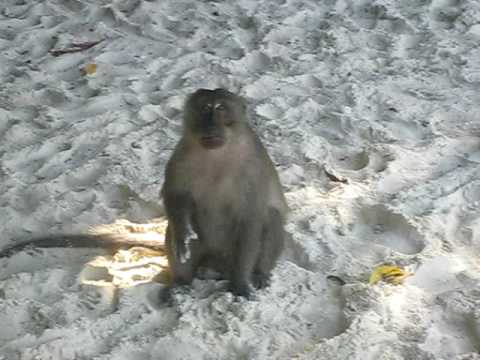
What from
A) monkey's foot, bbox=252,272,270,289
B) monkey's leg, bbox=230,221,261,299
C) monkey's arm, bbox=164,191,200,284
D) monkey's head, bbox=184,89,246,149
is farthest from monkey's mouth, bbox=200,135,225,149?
monkey's foot, bbox=252,272,270,289

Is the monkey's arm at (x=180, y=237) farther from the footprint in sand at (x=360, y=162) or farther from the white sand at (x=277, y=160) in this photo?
the footprint in sand at (x=360, y=162)

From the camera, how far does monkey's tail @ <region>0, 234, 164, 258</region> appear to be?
3.95m

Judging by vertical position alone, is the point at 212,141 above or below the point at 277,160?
above

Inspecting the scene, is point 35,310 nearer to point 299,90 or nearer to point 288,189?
point 288,189

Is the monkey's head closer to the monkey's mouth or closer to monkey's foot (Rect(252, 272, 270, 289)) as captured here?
the monkey's mouth

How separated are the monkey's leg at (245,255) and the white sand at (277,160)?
92 mm

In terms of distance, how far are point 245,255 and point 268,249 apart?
4.2 inches

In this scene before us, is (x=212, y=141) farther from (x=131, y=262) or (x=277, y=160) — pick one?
(x=277, y=160)

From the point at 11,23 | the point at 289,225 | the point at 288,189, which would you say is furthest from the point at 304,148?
the point at 11,23

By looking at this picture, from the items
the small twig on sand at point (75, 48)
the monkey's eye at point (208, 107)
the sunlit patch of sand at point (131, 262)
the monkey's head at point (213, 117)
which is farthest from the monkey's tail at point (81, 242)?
the small twig on sand at point (75, 48)

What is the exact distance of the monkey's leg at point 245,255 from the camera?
360cm

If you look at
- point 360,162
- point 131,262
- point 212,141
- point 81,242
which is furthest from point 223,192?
point 360,162

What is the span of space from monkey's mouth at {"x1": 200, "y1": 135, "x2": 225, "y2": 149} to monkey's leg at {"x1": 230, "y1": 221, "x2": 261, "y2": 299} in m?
0.33

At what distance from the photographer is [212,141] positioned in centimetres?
355
